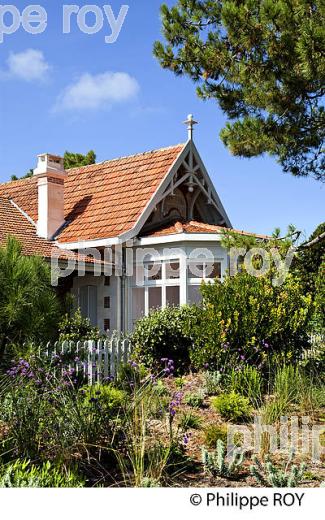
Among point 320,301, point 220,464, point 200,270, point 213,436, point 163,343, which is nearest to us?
point 220,464

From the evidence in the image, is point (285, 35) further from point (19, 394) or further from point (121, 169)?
point (121, 169)

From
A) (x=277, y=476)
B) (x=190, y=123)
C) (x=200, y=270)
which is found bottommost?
(x=277, y=476)

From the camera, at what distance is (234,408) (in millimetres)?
9359

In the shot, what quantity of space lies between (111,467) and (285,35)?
24.3ft

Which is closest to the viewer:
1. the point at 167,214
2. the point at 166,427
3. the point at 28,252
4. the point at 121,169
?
the point at 166,427

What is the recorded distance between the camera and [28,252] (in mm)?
15492

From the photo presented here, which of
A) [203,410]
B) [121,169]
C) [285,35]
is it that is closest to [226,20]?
[285,35]

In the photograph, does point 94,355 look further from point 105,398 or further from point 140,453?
point 140,453

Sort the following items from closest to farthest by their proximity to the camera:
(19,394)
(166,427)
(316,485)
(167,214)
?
1. (316,485)
2. (19,394)
3. (166,427)
4. (167,214)

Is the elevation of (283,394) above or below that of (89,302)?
below

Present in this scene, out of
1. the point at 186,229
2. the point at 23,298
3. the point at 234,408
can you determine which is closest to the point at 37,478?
the point at 23,298

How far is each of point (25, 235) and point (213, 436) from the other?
34.0ft

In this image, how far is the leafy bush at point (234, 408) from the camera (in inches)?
368

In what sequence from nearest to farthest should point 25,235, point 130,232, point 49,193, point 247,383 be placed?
point 247,383
point 130,232
point 25,235
point 49,193
